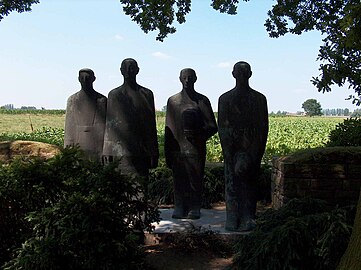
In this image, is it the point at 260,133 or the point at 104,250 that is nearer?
the point at 104,250

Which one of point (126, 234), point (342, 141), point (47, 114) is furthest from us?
point (47, 114)

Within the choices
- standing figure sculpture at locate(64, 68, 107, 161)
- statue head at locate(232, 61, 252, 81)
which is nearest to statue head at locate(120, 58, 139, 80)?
standing figure sculpture at locate(64, 68, 107, 161)

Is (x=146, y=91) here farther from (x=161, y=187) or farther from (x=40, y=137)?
(x=40, y=137)

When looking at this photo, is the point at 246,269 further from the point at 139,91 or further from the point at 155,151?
the point at 139,91

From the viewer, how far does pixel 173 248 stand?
18.2 ft

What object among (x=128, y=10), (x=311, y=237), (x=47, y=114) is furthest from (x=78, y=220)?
(x=47, y=114)

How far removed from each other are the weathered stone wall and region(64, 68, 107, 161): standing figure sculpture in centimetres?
277

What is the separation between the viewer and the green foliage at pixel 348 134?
8078 mm

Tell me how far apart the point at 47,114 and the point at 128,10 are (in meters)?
48.8

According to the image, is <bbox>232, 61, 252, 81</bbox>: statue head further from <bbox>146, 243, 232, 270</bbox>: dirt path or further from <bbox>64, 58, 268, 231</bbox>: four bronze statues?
<bbox>146, 243, 232, 270</bbox>: dirt path

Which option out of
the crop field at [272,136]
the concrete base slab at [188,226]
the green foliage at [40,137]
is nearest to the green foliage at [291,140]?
the crop field at [272,136]

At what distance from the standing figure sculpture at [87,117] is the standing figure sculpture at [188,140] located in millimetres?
1009

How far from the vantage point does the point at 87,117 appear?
6297 mm

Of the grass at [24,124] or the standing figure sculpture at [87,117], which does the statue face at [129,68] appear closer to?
the standing figure sculpture at [87,117]
